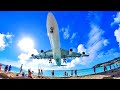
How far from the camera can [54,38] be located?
5.98m

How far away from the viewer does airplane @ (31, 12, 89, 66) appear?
577 cm

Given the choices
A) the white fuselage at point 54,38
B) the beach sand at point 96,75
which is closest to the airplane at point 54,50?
the white fuselage at point 54,38

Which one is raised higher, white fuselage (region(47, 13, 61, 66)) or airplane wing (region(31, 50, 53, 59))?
white fuselage (region(47, 13, 61, 66))

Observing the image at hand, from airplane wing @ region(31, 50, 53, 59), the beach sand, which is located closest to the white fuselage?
airplane wing @ region(31, 50, 53, 59)

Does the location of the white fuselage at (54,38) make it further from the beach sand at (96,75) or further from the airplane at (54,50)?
the beach sand at (96,75)

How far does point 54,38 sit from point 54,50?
204mm

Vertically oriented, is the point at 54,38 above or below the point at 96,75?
above

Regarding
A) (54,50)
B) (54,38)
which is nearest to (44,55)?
(54,50)

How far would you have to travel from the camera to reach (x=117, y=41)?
5.77 metres

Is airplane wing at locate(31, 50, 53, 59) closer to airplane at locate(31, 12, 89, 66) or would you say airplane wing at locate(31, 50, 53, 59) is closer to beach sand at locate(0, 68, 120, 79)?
airplane at locate(31, 12, 89, 66)

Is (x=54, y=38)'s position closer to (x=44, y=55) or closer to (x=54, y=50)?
(x=54, y=50)
